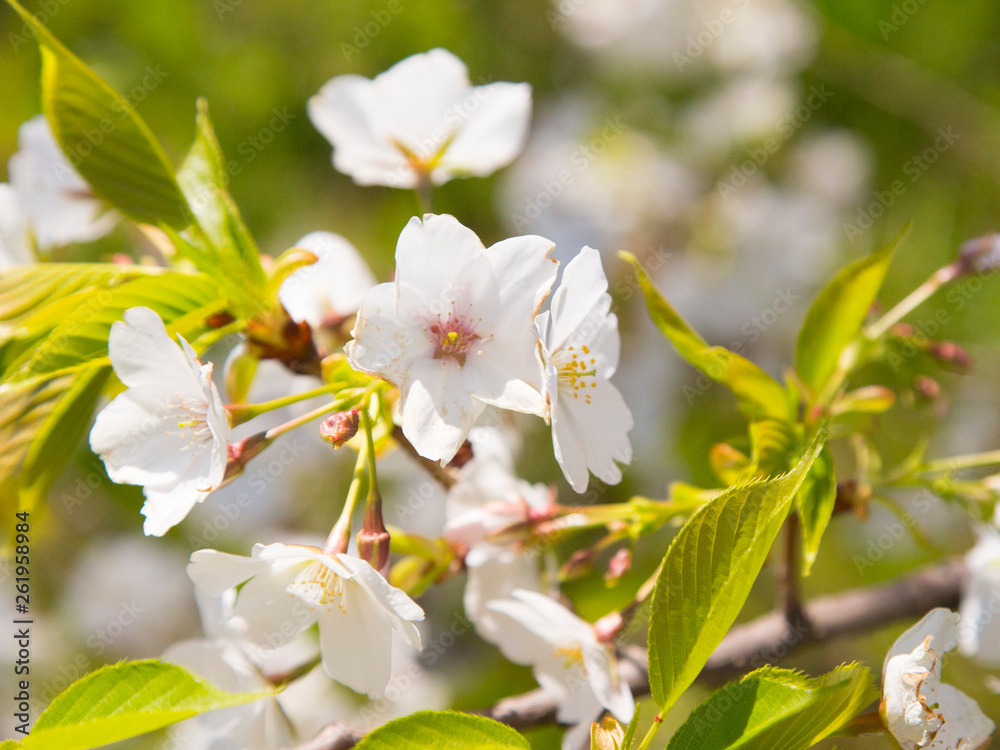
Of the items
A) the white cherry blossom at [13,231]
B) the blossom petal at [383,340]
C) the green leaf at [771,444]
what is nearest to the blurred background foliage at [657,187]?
the white cherry blossom at [13,231]

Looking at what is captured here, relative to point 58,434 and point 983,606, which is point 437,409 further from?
point 983,606

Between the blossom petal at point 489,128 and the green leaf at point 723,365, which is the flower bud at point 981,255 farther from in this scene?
the blossom petal at point 489,128

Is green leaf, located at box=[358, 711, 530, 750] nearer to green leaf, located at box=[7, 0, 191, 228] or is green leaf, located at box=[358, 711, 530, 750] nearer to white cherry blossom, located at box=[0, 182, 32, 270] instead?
green leaf, located at box=[7, 0, 191, 228]

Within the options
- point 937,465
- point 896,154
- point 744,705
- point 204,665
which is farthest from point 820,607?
point 896,154

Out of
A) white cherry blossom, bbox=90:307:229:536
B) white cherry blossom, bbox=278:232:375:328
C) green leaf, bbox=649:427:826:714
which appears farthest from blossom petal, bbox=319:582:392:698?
white cherry blossom, bbox=278:232:375:328

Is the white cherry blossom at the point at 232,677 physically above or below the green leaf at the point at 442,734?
below

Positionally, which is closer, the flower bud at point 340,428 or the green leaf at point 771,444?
the flower bud at point 340,428

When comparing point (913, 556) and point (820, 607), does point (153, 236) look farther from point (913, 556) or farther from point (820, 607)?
point (913, 556)
